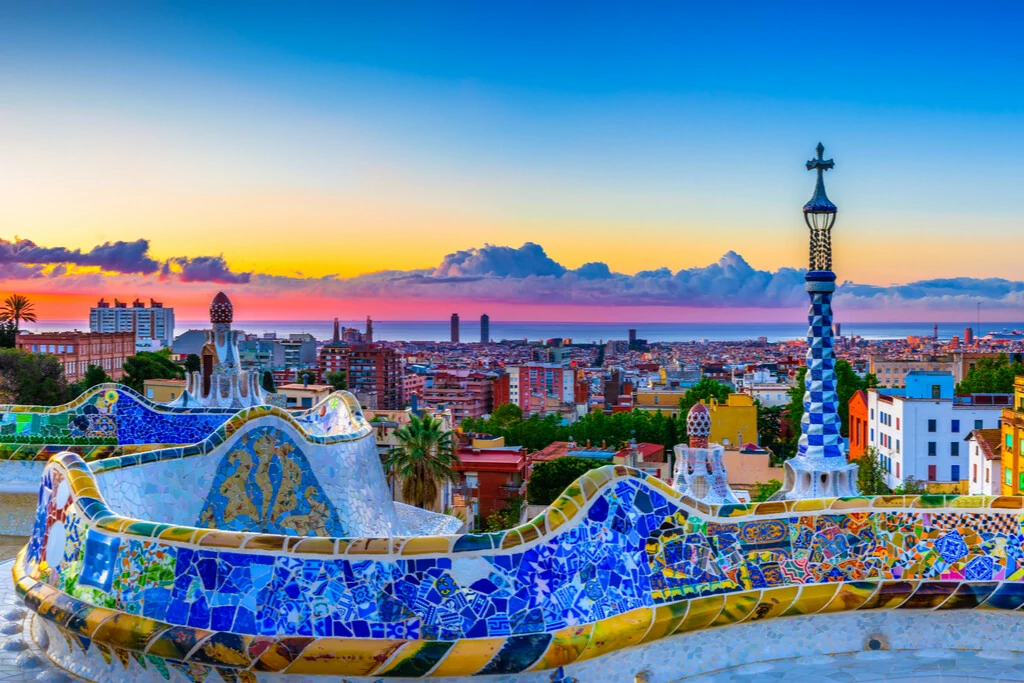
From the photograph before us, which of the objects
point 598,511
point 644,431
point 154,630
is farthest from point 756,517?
point 644,431

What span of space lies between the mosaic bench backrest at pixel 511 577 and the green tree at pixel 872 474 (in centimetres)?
2792

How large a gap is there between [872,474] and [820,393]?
27.7m

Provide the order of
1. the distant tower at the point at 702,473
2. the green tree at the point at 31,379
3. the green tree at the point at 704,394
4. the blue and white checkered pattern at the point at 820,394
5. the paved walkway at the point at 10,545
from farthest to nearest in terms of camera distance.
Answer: the green tree at the point at 704,394 → the green tree at the point at 31,379 → the distant tower at the point at 702,473 → the blue and white checkered pattern at the point at 820,394 → the paved walkway at the point at 10,545

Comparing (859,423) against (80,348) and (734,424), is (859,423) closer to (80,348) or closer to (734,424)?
(734,424)

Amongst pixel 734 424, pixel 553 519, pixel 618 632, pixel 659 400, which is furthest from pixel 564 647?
pixel 659 400

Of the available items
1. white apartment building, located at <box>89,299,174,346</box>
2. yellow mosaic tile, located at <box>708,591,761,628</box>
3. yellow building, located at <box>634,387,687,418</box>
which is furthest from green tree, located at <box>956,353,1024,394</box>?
white apartment building, located at <box>89,299,174,346</box>

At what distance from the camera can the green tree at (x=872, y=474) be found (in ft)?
105

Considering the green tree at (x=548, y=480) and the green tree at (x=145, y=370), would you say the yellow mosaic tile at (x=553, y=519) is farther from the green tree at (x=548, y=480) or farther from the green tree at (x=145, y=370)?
the green tree at (x=145, y=370)

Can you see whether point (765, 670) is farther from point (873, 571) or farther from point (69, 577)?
point (69, 577)

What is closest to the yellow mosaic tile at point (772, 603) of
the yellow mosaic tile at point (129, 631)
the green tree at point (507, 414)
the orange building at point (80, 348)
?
the yellow mosaic tile at point (129, 631)

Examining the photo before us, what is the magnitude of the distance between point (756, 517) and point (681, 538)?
0.40 m

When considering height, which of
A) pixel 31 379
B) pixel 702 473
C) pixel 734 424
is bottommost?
pixel 734 424

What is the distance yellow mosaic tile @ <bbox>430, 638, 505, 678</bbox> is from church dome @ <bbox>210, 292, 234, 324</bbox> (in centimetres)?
1010

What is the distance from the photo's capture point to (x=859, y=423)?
39.3m
